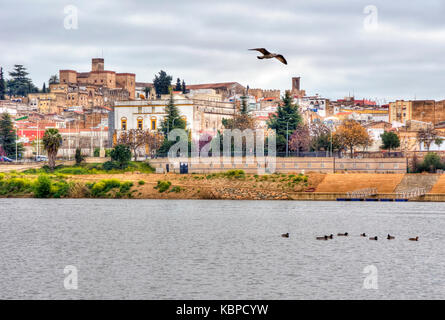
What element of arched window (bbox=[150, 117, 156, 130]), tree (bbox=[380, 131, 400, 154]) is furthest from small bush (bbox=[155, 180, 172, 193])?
tree (bbox=[380, 131, 400, 154])

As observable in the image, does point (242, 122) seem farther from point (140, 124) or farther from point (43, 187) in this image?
point (43, 187)

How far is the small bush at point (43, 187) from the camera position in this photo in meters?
84.8

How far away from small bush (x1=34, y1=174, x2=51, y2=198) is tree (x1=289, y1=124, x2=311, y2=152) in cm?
2905

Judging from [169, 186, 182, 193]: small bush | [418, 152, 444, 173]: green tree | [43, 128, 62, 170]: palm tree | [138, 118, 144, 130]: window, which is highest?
[138, 118, 144, 130]: window

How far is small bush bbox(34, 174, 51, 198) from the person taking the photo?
278 ft

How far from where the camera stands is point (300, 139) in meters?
97.6

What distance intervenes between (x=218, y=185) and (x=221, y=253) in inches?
1661

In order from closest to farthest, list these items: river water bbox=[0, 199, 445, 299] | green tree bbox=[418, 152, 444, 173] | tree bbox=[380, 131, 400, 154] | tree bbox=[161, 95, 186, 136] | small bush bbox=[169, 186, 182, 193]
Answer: river water bbox=[0, 199, 445, 299], small bush bbox=[169, 186, 182, 193], green tree bbox=[418, 152, 444, 173], tree bbox=[380, 131, 400, 154], tree bbox=[161, 95, 186, 136]

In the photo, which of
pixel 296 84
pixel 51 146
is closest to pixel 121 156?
pixel 51 146

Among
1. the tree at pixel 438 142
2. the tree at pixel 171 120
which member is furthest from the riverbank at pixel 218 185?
the tree at pixel 438 142

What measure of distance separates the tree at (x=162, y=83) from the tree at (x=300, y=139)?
70514 mm

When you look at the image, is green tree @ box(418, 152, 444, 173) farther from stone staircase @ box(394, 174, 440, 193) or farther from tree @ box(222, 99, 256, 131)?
tree @ box(222, 99, 256, 131)

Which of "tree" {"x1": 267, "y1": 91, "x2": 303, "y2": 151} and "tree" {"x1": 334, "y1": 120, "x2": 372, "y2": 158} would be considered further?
"tree" {"x1": 334, "y1": 120, "x2": 372, "y2": 158}

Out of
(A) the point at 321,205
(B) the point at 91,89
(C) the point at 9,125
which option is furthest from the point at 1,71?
(A) the point at 321,205
